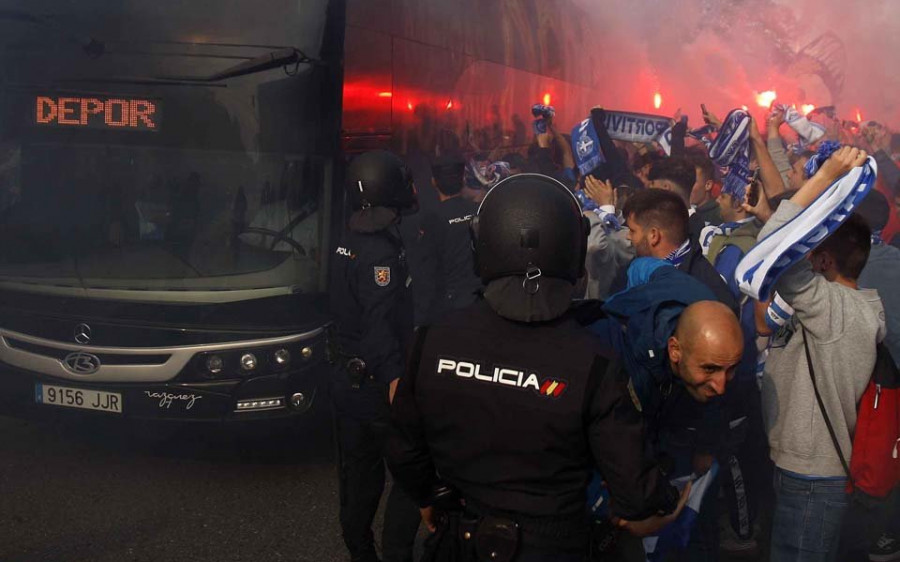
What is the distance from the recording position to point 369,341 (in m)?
3.94

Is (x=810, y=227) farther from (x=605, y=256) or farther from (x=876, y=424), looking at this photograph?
(x=605, y=256)

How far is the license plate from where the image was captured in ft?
16.6

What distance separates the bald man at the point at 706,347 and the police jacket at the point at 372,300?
163cm

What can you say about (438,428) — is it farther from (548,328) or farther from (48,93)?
(48,93)

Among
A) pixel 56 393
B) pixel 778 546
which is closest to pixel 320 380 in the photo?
pixel 56 393

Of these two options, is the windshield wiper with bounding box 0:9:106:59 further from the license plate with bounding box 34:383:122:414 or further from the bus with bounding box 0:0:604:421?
the license plate with bounding box 34:383:122:414

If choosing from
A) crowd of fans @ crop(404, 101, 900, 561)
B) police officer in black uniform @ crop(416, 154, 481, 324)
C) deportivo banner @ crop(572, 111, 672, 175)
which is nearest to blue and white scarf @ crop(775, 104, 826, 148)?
deportivo banner @ crop(572, 111, 672, 175)

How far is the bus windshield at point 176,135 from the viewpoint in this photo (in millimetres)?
5230

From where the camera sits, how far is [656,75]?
57.2ft

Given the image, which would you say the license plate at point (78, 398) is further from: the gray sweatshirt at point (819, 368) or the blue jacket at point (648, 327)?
the gray sweatshirt at point (819, 368)

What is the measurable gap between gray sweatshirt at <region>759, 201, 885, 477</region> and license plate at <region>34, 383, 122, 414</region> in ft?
11.9

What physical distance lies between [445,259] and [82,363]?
2.20 meters

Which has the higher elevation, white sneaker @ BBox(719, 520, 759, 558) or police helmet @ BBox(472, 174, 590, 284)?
police helmet @ BBox(472, 174, 590, 284)

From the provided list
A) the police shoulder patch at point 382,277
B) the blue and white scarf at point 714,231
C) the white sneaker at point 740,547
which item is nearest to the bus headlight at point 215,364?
the police shoulder patch at point 382,277
